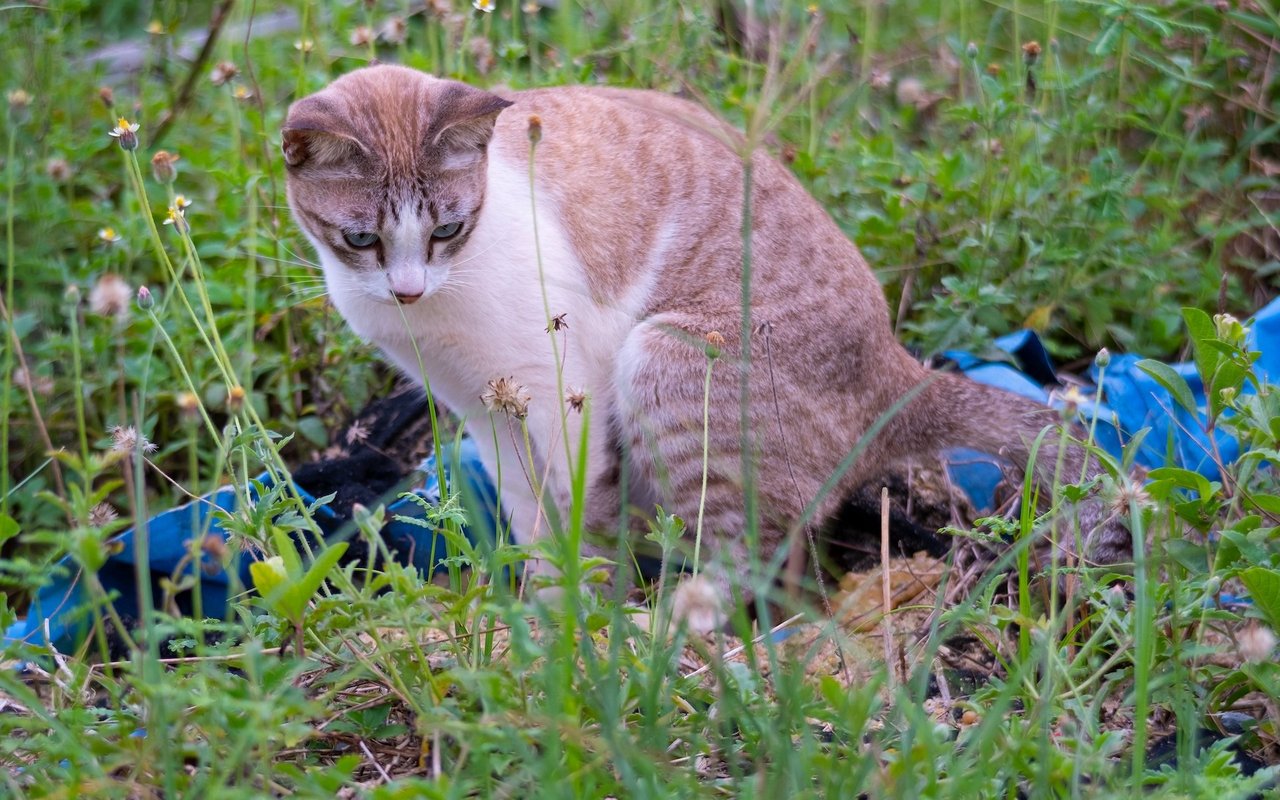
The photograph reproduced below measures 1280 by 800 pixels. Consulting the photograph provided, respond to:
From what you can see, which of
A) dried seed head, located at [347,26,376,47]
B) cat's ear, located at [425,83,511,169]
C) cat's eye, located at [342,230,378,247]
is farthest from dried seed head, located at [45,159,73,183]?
cat's ear, located at [425,83,511,169]

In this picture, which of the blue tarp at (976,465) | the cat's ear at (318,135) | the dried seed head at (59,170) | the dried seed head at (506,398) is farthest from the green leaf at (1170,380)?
the dried seed head at (59,170)

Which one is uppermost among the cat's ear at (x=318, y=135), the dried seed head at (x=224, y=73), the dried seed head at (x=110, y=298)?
the dried seed head at (x=224, y=73)

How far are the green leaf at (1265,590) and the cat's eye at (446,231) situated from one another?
1.88m

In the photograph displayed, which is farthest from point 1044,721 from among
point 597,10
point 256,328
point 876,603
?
point 597,10

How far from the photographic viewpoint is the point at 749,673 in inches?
74.7

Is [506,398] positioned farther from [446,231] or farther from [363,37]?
[363,37]

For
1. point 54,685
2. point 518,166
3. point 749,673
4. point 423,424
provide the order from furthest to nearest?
point 423,424 → point 518,166 → point 54,685 → point 749,673

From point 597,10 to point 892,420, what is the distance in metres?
2.75

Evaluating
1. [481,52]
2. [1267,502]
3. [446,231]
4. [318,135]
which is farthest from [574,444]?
[481,52]

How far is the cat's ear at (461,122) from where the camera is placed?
9.08ft

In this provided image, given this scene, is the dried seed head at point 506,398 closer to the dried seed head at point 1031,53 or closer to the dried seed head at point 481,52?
the dried seed head at point 1031,53

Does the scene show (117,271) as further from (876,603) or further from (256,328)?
(876,603)

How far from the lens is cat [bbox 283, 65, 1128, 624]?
111 inches

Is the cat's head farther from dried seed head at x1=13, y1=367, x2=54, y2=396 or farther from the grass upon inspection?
dried seed head at x1=13, y1=367, x2=54, y2=396
